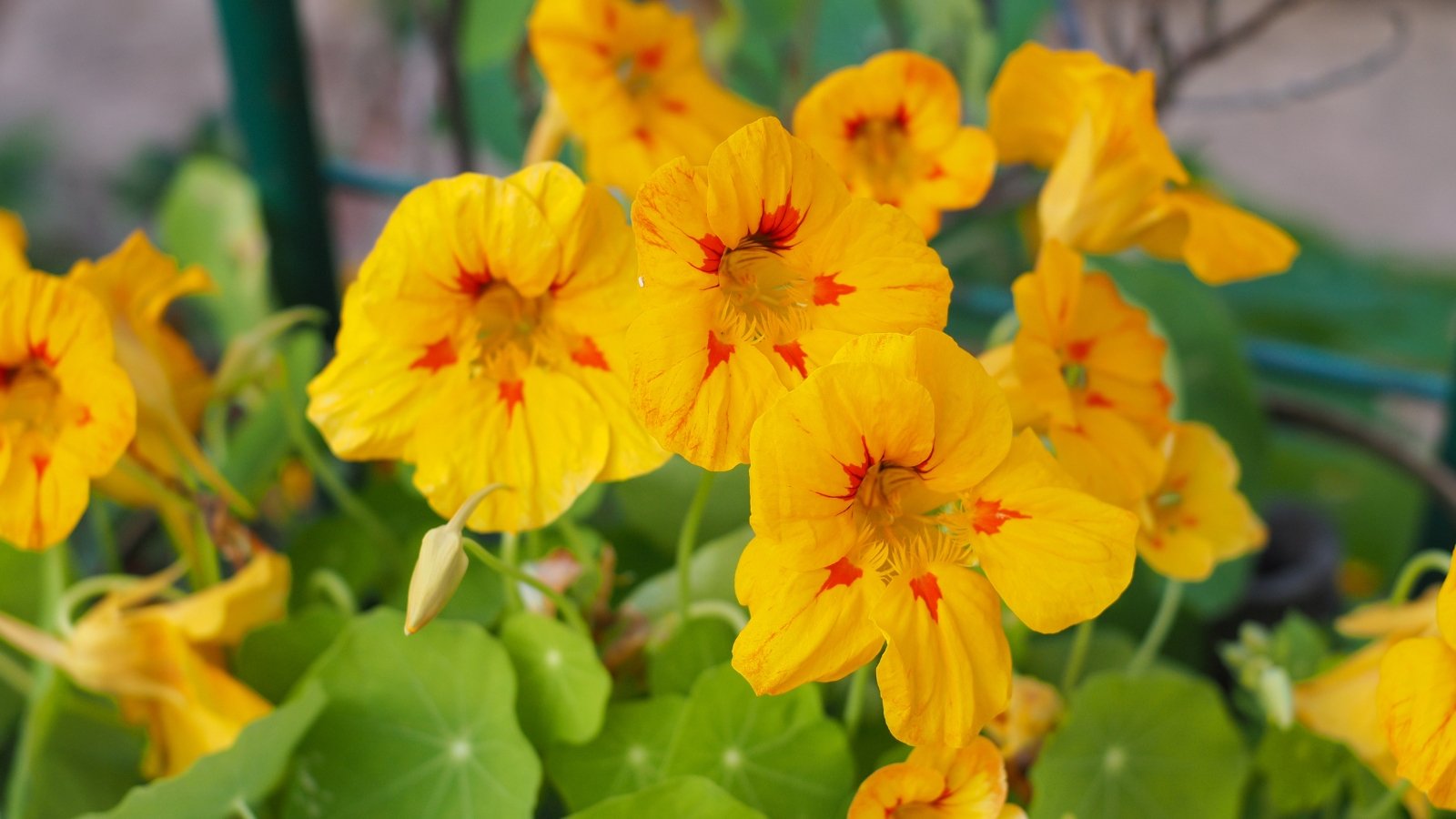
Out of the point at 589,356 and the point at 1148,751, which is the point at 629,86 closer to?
the point at 589,356

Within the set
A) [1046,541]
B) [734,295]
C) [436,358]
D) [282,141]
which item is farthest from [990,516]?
[282,141]

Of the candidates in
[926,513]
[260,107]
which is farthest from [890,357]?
[260,107]

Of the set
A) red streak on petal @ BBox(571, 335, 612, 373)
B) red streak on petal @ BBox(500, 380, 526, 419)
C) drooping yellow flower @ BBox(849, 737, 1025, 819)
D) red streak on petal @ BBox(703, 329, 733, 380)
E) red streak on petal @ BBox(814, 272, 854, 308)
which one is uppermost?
red streak on petal @ BBox(814, 272, 854, 308)

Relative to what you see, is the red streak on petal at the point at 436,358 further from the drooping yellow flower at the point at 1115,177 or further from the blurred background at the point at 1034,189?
the blurred background at the point at 1034,189

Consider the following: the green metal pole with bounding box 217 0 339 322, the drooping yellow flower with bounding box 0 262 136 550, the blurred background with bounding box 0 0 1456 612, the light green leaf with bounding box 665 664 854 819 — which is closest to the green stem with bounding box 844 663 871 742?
the light green leaf with bounding box 665 664 854 819

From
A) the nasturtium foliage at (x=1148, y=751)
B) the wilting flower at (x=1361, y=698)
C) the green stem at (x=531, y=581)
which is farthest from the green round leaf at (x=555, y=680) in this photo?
the wilting flower at (x=1361, y=698)

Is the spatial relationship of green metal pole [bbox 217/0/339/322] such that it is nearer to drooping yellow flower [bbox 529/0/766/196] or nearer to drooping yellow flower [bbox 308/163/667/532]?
drooping yellow flower [bbox 529/0/766/196]

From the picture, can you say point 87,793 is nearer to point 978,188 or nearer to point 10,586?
point 10,586
